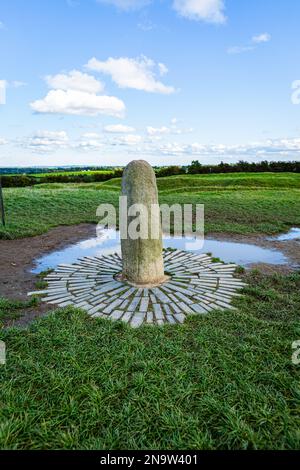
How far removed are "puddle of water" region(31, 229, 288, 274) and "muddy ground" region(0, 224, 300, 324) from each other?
0.28 m

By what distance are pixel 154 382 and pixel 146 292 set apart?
217 centimetres

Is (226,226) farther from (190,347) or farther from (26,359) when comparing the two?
(26,359)

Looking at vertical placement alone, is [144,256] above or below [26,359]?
above

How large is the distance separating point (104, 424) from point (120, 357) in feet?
2.68

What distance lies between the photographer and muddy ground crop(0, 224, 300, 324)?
557 cm

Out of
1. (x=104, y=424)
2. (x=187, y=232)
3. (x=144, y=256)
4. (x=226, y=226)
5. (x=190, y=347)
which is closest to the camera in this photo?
(x=104, y=424)

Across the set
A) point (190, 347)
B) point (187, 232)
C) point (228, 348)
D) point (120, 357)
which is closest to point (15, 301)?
point (120, 357)

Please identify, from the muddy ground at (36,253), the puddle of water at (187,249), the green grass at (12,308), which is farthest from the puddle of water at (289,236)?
the green grass at (12,308)

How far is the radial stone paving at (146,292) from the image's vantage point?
14.8 feet

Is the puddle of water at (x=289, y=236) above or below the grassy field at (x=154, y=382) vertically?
above

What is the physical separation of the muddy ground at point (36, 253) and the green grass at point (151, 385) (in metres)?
1.26

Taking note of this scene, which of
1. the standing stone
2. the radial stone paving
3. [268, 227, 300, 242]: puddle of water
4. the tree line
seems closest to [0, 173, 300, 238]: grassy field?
[268, 227, 300, 242]: puddle of water

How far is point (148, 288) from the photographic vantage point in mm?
5324

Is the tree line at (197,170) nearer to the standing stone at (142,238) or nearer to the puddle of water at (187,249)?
the puddle of water at (187,249)
